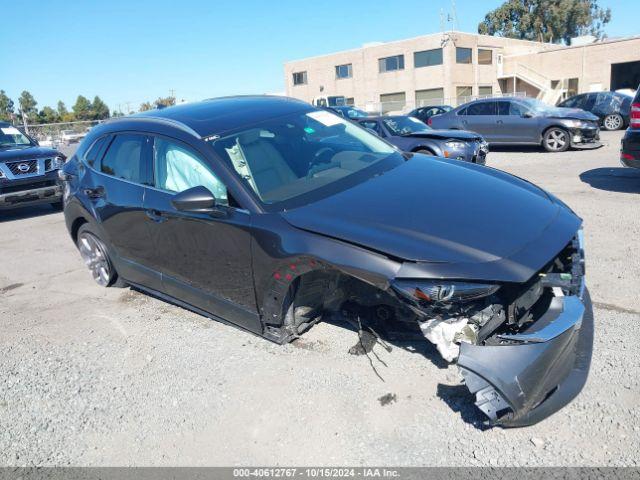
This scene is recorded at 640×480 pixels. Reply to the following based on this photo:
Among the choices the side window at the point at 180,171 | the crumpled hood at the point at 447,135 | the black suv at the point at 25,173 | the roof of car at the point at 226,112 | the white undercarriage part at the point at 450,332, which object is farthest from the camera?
the crumpled hood at the point at 447,135

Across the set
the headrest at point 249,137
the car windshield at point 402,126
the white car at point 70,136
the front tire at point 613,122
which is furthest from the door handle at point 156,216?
the white car at point 70,136

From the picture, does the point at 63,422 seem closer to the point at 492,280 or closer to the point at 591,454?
the point at 492,280

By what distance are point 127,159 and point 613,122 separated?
60.9ft

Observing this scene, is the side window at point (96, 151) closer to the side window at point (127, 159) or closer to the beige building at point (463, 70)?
the side window at point (127, 159)

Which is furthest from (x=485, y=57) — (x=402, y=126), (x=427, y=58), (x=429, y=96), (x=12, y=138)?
(x=12, y=138)

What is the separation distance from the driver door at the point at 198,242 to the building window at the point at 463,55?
143 ft

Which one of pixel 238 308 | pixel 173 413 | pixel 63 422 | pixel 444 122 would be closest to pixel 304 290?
pixel 238 308

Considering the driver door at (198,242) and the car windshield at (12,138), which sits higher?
the car windshield at (12,138)

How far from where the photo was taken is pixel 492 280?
2.56 m

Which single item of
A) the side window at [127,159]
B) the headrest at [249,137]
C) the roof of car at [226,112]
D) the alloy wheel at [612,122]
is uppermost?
the roof of car at [226,112]

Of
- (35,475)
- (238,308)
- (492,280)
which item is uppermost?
(492,280)

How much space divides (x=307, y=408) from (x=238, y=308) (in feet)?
3.05

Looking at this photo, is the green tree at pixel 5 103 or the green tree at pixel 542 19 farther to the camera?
the green tree at pixel 5 103

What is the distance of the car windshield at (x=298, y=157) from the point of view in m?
3.56
